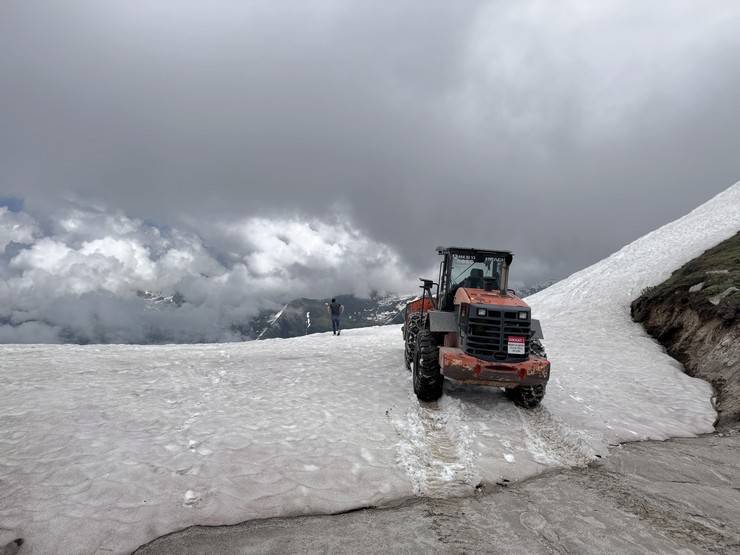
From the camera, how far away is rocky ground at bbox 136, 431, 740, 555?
451 centimetres

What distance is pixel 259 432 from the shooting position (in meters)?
7.57

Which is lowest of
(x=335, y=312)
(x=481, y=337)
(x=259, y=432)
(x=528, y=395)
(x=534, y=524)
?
(x=534, y=524)

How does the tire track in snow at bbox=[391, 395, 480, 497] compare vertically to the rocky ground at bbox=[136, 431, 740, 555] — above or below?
above

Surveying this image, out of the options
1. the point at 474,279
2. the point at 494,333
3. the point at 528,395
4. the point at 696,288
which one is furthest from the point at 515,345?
the point at 696,288

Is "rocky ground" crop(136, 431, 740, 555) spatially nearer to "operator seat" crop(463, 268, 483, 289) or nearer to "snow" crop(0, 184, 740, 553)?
"snow" crop(0, 184, 740, 553)

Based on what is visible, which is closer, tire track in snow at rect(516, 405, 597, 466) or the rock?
tire track in snow at rect(516, 405, 597, 466)

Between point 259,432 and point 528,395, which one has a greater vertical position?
point 528,395

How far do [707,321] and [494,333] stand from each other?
11.0 meters

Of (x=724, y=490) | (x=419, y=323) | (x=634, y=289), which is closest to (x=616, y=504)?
(x=724, y=490)

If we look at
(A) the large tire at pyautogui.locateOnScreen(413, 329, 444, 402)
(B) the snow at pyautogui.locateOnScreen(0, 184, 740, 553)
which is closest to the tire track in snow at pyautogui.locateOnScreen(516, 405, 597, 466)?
(B) the snow at pyautogui.locateOnScreen(0, 184, 740, 553)

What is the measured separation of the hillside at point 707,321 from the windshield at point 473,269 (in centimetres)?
646

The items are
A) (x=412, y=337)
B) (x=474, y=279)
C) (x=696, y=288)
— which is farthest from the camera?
(x=696, y=288)

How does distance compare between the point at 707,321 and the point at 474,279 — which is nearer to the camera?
the point at 474,279

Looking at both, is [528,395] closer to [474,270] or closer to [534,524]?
[474,270]
